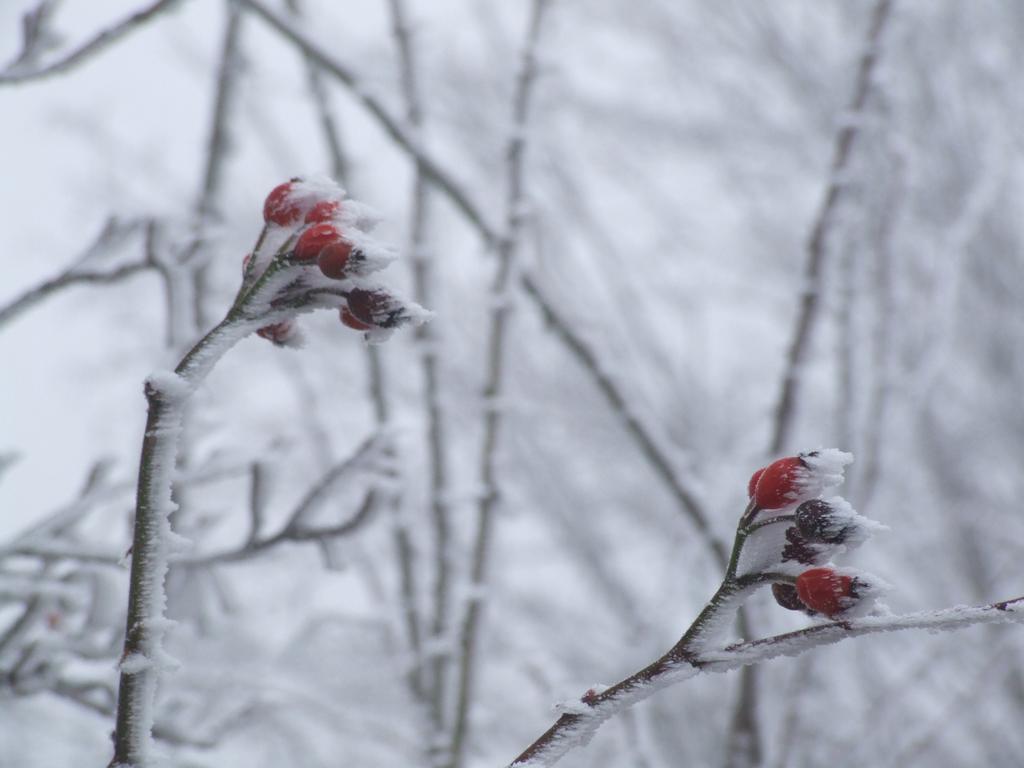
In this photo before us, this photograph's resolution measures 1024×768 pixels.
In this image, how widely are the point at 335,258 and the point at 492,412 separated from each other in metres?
0.87

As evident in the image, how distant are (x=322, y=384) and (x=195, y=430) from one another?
3057 millimetres

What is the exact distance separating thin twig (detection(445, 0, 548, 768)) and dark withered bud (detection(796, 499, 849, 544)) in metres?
0.83

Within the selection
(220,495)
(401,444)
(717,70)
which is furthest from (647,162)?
(401,444)

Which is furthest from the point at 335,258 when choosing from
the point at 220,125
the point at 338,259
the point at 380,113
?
the point at 220,125

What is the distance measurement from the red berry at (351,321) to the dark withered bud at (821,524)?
0.17 meters

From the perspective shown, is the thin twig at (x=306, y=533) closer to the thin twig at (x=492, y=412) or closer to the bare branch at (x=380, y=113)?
the thin twig at (x=492, y=412)

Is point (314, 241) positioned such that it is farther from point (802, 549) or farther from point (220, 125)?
point (220, 125)

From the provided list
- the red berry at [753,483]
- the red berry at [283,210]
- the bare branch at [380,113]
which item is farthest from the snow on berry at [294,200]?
the bare branch at [380,113]

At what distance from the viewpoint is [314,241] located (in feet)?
1.05

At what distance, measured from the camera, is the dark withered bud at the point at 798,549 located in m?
0.32

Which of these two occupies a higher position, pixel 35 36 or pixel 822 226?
pixel 822 226

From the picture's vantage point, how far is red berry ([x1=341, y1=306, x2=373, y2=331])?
0.32 metres

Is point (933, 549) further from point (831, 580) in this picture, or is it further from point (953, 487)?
point (831, 580)

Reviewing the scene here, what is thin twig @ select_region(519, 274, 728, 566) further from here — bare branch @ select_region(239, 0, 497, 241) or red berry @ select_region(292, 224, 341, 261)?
red berry @ select_region(292, 224, 341, 261)
